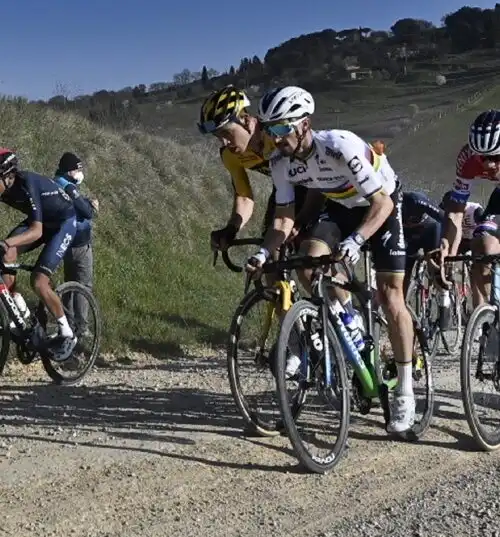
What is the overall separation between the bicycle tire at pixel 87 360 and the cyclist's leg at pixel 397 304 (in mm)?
3224

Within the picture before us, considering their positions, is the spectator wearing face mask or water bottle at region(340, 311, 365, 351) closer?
water bottle at region(340, 311, 365, 351)

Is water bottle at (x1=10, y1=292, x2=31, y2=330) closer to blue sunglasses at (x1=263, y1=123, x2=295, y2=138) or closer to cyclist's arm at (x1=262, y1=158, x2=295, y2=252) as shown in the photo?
cyclist's arm at (x1=262, y1=158, x2=295, y2=252)

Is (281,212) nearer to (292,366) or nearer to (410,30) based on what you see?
(292,366)

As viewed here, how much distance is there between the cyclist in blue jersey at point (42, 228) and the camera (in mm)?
6805

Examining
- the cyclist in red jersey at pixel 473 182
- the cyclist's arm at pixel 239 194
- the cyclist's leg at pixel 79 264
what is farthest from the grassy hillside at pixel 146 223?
the cyclist in red jersey at pixel 473 182

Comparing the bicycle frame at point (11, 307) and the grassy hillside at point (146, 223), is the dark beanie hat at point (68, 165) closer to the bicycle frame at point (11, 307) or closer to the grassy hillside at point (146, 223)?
the grassy hillside at point (146, 223)

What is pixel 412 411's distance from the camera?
527 centimetres

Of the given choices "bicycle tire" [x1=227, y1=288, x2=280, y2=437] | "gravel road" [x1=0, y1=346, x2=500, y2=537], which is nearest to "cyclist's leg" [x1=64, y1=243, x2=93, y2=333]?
"gravel road" [x1=0, y1=346, x2=500, y2=537]

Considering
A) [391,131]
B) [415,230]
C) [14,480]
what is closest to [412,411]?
[14,480]

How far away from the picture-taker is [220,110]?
5.36m

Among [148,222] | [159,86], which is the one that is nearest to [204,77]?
[159,86]

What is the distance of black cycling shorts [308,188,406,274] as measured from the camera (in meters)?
5.18

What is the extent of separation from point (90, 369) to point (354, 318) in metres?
3.37

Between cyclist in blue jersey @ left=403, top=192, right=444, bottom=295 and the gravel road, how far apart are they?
6.82 ft
